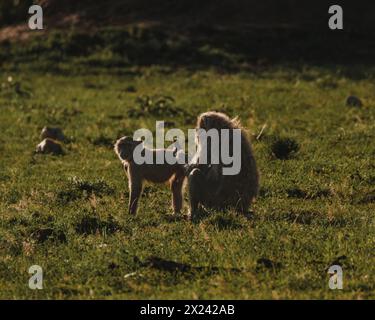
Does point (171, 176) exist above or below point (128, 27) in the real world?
below

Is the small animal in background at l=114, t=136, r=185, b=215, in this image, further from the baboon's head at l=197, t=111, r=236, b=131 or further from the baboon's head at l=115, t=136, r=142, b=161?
the baboon's head at l=197, t=111, r=236, b=131

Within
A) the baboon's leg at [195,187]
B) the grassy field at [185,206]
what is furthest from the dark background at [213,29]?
the baboon's leg at [195,187]

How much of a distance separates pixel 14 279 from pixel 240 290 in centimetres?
286

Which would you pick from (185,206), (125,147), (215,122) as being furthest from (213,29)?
(215,122)

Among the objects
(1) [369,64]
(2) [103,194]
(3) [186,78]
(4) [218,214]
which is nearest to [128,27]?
(3) [186,78]

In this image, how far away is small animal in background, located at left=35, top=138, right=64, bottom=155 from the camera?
19969 millimetres

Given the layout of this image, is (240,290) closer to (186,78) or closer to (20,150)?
(20,150)

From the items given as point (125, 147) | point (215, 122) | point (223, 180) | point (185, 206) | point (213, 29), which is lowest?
point (185, 206)

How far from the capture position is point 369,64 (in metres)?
34.9

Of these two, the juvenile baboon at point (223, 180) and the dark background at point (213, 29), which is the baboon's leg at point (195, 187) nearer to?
the juvenile baboon at point (223, 180)

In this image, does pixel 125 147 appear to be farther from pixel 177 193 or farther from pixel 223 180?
pixel 223 180

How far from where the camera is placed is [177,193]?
1356 centimetres

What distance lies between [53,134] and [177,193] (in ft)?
A: 28.1

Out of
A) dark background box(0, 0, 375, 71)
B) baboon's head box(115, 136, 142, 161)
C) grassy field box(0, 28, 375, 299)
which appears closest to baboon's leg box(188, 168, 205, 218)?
grassy field box(0, 28, 375, 299)
